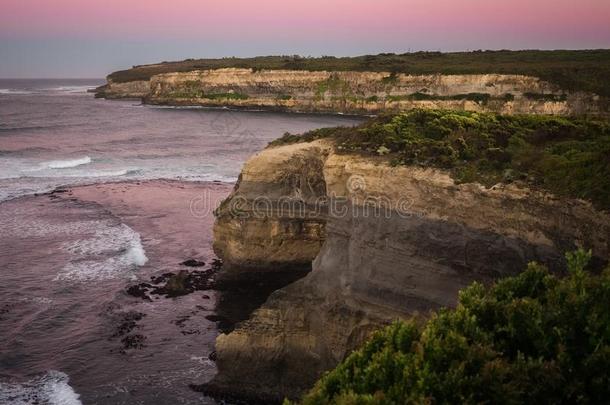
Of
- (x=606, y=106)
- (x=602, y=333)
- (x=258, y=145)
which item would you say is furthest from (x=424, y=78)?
(x=602, y=333)

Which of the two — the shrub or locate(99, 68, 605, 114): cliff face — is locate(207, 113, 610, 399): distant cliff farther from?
locate(99, 68, 605, 114): cliff face

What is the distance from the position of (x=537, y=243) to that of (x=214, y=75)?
120855 millimetres

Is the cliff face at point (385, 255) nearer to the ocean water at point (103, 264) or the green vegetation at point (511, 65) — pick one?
the ocean water at point (103, 264)

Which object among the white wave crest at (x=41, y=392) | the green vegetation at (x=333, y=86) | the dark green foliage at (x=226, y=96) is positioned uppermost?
the green vegetation at (x=333, y=86)

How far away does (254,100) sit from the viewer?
399 feet

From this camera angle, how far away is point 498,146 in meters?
19.3

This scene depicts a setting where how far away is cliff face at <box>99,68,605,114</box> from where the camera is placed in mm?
88688

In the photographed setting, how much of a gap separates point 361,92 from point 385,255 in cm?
9781

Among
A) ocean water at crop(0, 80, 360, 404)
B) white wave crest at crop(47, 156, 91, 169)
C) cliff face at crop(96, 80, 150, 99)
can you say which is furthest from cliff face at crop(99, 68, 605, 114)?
white wave crest at crop(47, 156, 91, 169)

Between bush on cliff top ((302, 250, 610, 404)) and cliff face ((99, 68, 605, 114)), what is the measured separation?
254 feet

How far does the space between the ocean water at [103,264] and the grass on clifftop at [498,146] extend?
1046cm

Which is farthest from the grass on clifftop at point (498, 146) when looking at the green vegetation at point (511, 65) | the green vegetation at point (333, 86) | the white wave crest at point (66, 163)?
the green vegetation at point (333, 86)

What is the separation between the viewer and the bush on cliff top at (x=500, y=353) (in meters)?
8.37

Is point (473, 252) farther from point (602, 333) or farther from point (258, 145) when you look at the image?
point (258, 145)
